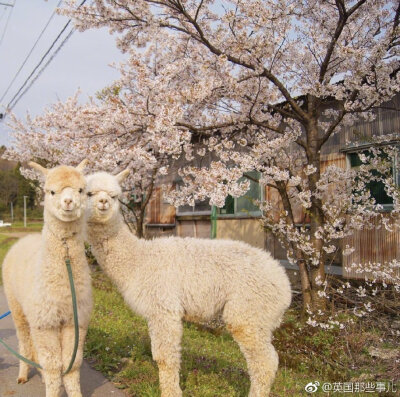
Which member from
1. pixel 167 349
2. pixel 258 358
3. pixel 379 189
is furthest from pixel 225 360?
pixel 379 189

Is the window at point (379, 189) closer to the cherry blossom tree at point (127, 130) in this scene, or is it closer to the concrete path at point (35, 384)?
the cherry blossom tree at point (127, 130)

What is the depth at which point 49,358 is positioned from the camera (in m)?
3.73

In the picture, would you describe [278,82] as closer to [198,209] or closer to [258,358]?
[258,358]

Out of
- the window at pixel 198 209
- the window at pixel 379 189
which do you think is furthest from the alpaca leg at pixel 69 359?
the window at pixel 198 209

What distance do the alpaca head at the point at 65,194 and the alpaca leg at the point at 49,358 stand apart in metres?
1.03

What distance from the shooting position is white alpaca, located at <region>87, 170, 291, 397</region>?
12.5 feet

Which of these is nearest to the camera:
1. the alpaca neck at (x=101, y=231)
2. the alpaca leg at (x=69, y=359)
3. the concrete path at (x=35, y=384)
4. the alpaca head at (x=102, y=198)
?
the alpaca leg at (x=69, y=359)

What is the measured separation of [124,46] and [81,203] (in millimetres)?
5096

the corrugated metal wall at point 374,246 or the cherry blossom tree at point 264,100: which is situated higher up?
the cherry blossom tree at point 264,100

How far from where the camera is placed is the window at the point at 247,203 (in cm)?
1004

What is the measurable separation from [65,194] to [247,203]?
24.2ft

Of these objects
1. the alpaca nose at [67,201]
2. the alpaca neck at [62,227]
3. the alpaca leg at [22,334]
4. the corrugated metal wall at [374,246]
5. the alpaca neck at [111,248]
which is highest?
the alpaca nose at [67,201]

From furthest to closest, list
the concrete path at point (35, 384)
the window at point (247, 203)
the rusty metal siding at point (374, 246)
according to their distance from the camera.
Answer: the window at point (247, 203)
the rusty metal siding at point (374, 246)
the concrete path at point (35, 384)

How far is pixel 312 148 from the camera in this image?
7.05m
